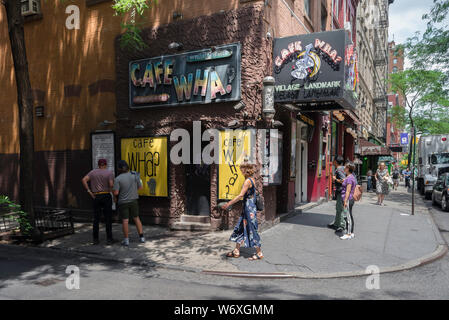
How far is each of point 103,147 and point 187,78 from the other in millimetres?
3600

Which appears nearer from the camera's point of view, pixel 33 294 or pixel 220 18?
pixel 33 294

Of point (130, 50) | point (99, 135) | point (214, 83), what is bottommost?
point (99, 135)

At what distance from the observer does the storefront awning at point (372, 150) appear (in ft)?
67.7

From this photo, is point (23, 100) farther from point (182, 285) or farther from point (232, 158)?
point (182, 285)

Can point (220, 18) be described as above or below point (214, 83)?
above

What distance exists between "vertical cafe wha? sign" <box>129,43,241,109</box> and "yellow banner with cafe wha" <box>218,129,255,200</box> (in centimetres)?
96

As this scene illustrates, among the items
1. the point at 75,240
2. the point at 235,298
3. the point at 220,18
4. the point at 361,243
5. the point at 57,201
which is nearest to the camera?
the point at 235,298

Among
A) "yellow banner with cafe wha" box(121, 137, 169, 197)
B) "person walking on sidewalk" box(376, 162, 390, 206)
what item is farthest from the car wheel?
"yellow banner with cafe wha" box(121, 137, 169, 197)

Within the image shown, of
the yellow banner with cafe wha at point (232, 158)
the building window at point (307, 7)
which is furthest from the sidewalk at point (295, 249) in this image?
the building window at point (307, 7)

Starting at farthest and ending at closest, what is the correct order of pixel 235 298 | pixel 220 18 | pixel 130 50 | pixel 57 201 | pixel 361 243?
1. pixel 57 201
2. pixel 130 50
3. pixel 220 18
4. pixel 361 243
5. pixel 235 298

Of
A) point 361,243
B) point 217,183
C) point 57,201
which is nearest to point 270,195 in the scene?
point 217,183
